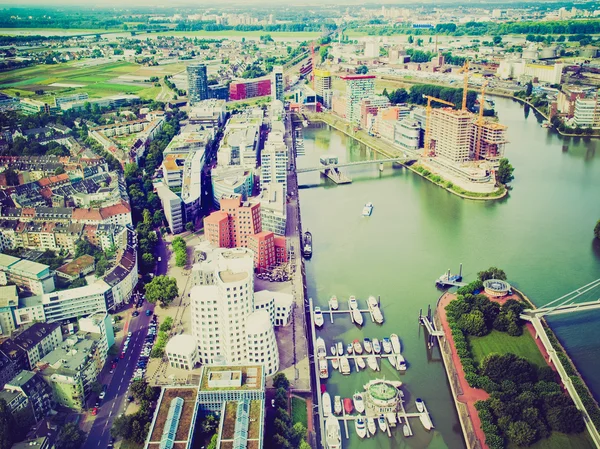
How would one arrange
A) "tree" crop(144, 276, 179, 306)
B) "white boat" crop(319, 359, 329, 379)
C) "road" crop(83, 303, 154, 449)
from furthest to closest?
"tree" crop(144, 276, 179, 306) → "white boat" crop(319, 359, 329, 379) → "road" crop(83, 303, 154, 449)

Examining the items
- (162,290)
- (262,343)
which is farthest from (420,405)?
(162,290)

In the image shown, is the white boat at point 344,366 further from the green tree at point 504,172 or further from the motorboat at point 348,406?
the green tree at point 504,172

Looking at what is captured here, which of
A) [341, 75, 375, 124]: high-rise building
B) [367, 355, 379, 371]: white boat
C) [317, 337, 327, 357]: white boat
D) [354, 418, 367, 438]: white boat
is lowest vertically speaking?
[354, 418, 367, 438]: white boat

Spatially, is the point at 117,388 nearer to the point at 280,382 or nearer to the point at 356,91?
the point at 280,382

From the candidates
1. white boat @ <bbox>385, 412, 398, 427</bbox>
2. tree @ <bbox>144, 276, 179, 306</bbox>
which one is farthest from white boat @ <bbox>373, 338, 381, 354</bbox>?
tree @ <bbox>144, 276, 179, 306</bbox>

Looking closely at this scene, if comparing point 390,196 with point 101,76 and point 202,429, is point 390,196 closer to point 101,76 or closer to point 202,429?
point 202,429

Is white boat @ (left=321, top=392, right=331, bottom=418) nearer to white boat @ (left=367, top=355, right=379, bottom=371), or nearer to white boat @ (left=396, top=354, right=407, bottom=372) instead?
white boat @ (left=367, top=355, right=379, bottom=371)
